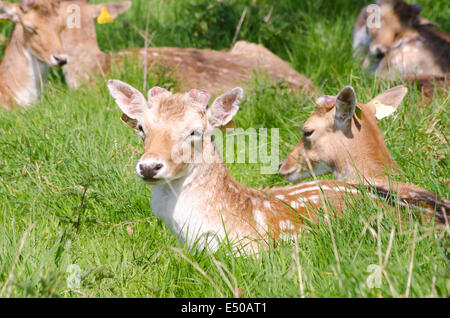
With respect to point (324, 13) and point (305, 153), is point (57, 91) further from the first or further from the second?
point (324, 13)

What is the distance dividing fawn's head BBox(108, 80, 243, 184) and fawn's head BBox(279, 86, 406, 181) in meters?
1.03

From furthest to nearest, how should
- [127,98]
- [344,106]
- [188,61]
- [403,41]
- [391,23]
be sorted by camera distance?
[391,23], [403,41], [188,61], [344,106], [127,98]

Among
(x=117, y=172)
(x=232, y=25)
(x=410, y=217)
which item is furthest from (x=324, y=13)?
(x=410, y=217)

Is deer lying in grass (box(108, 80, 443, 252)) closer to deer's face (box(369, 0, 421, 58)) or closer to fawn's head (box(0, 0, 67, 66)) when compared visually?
fawn's head (box(0, 0, 67, 66))

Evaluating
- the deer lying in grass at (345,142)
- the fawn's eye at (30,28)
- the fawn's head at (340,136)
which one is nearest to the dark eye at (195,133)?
the deer lying in grass at (345,142)

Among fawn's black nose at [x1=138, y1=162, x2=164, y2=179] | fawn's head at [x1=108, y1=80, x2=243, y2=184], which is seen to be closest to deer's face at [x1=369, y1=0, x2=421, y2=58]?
fawn's head at [x1=108, y1=80, x2=243, y2=184]

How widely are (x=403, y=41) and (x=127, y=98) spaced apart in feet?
15.6

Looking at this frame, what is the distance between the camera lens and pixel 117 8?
819 cm

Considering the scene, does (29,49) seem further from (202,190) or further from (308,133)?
(202,190)

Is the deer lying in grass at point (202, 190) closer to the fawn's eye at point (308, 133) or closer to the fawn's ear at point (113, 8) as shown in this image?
the fawn's eye at point (308, 133)

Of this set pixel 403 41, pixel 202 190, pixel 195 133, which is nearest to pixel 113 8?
pixel 403 41

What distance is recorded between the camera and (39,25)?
7.38m

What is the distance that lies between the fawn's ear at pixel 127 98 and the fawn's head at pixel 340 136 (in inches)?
52.9

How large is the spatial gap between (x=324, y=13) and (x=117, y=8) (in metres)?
2.71
